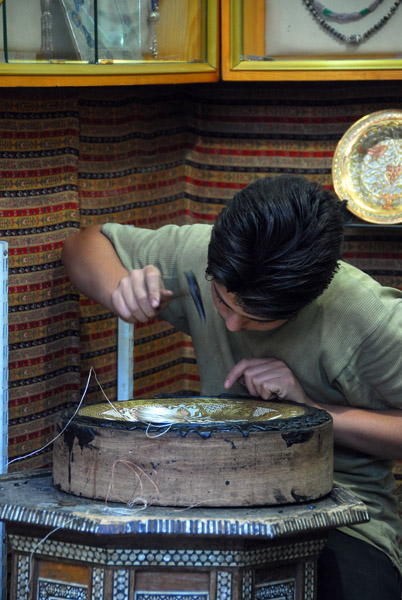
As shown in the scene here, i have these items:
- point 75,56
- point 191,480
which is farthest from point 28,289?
point 191,480

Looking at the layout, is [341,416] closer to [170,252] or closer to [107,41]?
[170,252]

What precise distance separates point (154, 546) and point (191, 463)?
128 millimetres

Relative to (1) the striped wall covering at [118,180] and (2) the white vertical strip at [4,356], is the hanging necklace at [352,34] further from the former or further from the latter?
(2) the white vertical strip at [4,356]

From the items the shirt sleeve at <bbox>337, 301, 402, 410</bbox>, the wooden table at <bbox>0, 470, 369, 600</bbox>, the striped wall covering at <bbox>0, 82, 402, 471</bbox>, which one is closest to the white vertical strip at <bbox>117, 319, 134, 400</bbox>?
the striped wall covering at <bbox>0, 82, 402, 471</bbox>

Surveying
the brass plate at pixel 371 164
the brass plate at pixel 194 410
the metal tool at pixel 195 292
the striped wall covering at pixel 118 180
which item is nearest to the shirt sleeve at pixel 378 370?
the brass plate at pixel 194 410

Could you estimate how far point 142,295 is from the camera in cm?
161

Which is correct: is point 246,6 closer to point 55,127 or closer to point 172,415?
point 55,127

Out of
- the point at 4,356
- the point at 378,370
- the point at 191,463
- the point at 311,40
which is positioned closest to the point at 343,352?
the point at 378,370

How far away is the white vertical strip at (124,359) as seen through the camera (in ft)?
7.44

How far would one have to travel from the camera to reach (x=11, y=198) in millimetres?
1931

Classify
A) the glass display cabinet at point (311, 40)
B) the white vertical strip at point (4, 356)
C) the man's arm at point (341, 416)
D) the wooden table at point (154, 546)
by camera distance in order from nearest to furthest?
the wooden table at point (154, 546), the man's arm at point (341, 416), the white vertical strip at point (4, 356), the glass display cabinet at point (311, 40)

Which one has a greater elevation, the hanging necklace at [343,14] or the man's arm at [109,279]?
the hanging necklace at [343,14]

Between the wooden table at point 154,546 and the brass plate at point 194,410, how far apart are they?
0.64 feet

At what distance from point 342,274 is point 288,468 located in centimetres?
53
